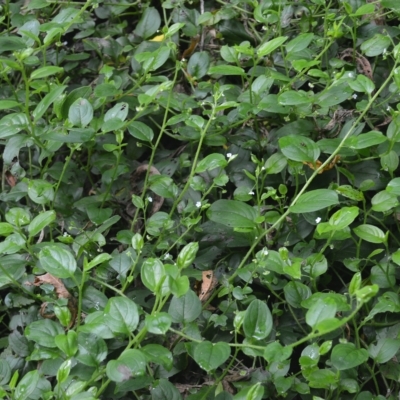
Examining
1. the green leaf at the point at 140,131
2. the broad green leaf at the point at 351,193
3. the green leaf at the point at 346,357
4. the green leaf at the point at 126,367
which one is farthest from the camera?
the green leaf at the point at 140,131

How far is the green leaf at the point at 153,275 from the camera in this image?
1.19m

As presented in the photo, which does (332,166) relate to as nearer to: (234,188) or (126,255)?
(234,188)

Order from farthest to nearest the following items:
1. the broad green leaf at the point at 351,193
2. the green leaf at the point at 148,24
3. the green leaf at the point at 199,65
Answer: the green leaf at the point at 148,24, the green leaf at the point at 199,65, the broad green leaf at the point at 351,193

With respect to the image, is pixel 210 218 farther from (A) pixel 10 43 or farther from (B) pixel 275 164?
(A) pixel 10 43

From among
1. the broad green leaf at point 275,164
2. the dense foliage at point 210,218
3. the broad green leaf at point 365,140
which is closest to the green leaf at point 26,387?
the dense foliage at point 210,218

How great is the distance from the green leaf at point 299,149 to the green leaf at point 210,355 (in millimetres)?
473

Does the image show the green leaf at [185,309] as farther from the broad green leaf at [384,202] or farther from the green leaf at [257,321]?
the broad green leaf at [384,202]

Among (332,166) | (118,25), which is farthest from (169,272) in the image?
(118,25)

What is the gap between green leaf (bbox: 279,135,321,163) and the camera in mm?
1471

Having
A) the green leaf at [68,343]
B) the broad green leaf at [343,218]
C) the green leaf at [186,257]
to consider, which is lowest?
the green leaf at [68,343]

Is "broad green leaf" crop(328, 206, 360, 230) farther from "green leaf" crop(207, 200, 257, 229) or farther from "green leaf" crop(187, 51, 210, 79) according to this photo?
"green leaf" crop(187, 51, 210, 79)

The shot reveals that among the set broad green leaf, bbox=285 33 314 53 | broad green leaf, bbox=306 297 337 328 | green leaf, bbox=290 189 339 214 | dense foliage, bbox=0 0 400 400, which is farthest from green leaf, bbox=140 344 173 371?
broad green leaf, bbox=285 33 314 53

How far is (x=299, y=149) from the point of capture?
1.48 meters

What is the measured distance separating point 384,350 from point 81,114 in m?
0.85
